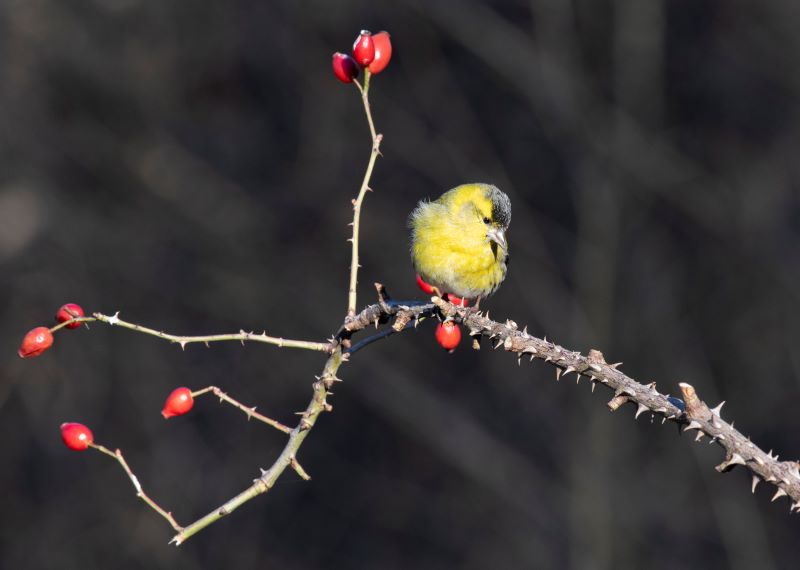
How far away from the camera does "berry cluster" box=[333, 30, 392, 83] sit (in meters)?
2.85

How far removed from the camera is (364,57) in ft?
9.35

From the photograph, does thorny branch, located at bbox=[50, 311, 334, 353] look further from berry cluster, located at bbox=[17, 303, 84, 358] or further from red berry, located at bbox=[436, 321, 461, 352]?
red berry, located at bbox=[436, 321, 461, 352]

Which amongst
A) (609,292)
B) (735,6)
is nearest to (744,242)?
(609,292)

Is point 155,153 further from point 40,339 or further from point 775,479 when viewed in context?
point 775,479

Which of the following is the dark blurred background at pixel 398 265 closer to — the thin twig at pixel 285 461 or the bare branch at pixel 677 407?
the bare branch at pixel 677 407

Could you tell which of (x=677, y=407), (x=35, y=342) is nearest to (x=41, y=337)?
(x=35, y=342)

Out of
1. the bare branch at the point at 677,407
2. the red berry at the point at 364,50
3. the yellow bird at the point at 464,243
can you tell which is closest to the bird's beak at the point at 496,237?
the yellow bird at the point at 464,243

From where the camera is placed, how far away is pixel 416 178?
9.50 m

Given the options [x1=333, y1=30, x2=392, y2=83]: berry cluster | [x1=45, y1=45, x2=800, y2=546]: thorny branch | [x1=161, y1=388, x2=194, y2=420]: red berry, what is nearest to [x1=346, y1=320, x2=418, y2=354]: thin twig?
[x1=45, y1=45, x2=800, y2=546]: thorny branch

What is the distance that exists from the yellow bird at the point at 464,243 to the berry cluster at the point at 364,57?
1632 millimetres

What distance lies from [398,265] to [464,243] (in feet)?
16.3

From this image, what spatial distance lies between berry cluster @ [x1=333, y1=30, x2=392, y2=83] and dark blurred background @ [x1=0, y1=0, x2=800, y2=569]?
5.86 metres

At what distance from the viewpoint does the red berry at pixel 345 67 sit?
2.91 m

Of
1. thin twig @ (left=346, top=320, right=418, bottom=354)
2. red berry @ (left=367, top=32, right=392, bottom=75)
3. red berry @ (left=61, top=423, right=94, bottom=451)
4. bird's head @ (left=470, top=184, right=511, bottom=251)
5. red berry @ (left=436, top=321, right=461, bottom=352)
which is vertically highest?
bird's head @ (left=470, top=184, right=511, bottom=251)
